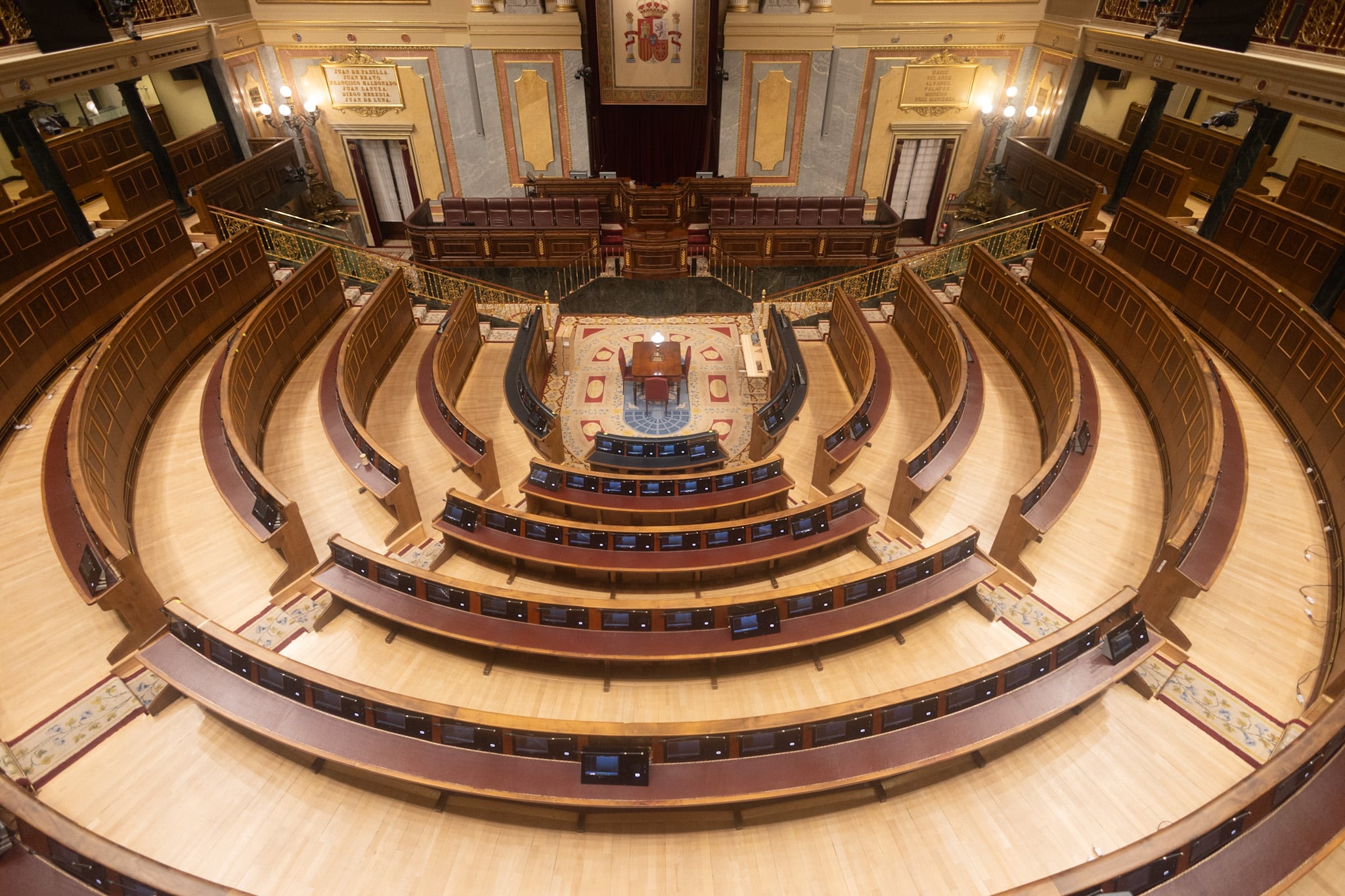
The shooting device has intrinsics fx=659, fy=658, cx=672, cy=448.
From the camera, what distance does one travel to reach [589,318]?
11.8 meters

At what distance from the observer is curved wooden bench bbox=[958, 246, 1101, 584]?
5625 millimetres

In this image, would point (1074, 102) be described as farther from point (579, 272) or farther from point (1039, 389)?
point (579, 272)

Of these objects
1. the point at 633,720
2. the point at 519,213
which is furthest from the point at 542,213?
the point at 633,720

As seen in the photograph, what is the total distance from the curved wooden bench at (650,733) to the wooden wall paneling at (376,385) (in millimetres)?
2049

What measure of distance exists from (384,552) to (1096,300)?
9186 mm

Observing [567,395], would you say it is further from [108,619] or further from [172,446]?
[108,619]

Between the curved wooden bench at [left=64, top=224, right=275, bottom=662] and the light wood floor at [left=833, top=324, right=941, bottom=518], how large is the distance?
6.24 m

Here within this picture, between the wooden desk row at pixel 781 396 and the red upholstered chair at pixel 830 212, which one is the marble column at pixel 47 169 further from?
the red upholstered chair at pixel 830 212

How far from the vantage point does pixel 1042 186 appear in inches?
Result: 478

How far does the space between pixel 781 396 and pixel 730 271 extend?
3.90 metres

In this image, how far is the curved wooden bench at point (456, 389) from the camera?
6992mm

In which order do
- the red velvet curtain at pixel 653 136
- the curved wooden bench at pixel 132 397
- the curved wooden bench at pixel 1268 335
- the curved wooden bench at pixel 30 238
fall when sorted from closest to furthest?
the curved wooden bench at pixel 132 397
the curved wooden bench at pixel 1268 335
the curved wooden bench at pixel 30 238
the red velvet curtain at pixel 653 136

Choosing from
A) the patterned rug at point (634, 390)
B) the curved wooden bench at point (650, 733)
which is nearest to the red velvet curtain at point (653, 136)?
the patterned rug at point (634, 390)

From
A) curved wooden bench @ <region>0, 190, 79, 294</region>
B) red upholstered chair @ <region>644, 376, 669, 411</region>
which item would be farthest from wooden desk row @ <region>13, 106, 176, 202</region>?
red upholstered chair @ <region>644, 376, 669, 411</region>
